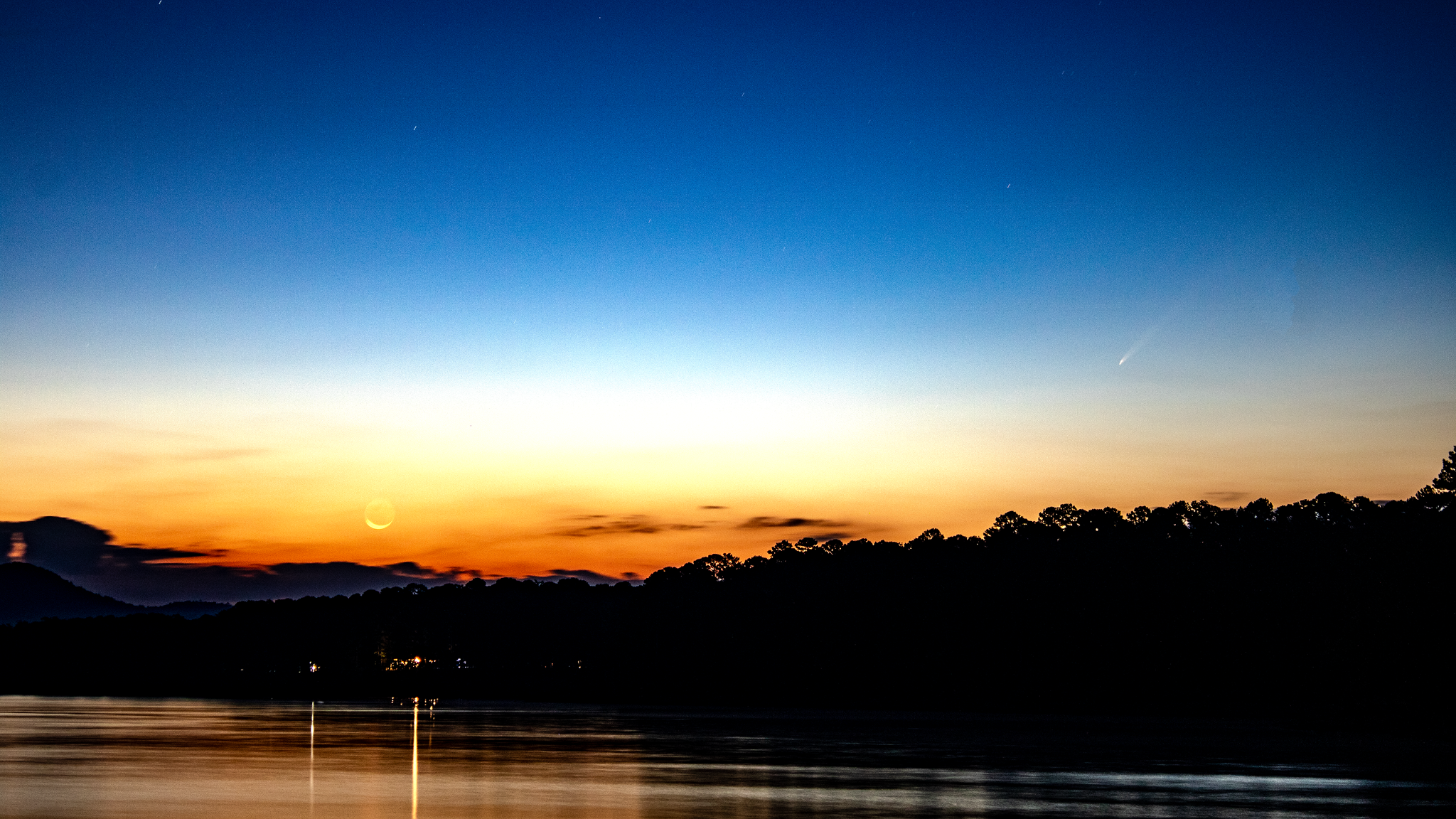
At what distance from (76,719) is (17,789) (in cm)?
5319

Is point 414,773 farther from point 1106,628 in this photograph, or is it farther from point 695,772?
point 1106,628

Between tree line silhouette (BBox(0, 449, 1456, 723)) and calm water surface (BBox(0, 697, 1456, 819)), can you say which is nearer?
calm water surface (BBox(0, 697, 1456, 819))

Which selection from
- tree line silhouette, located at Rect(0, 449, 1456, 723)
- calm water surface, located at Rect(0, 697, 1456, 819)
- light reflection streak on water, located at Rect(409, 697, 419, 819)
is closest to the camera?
light reflection streak on water, located at Rect(409, 697, 419, 819)

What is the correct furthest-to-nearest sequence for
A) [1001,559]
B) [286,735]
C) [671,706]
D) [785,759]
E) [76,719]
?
[1001,559] → [671,706] → [76,719] → [286,735] → [785,759]

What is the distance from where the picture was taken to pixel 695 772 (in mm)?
Answer: 38344

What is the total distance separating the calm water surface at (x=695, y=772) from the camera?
28266mm

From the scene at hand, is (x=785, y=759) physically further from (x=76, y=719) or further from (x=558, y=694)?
(x=558, y=694)

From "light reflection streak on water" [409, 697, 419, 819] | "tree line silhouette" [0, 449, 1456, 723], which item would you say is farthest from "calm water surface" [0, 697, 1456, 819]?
"tree line silhouette" [0, 449, 1456, 723]

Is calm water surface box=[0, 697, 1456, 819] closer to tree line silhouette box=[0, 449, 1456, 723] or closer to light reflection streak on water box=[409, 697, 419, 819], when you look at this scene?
light reflection streak on water box=[409, 697, 419, 819]

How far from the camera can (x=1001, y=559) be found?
173 metres

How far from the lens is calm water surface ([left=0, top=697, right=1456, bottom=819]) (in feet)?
92.7

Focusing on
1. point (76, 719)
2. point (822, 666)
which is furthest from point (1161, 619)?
point (76, 719)

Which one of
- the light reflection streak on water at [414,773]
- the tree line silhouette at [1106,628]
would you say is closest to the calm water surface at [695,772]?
the light reflection streak on water at [414,773]

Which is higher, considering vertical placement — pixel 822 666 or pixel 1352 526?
pixel 1352 526
